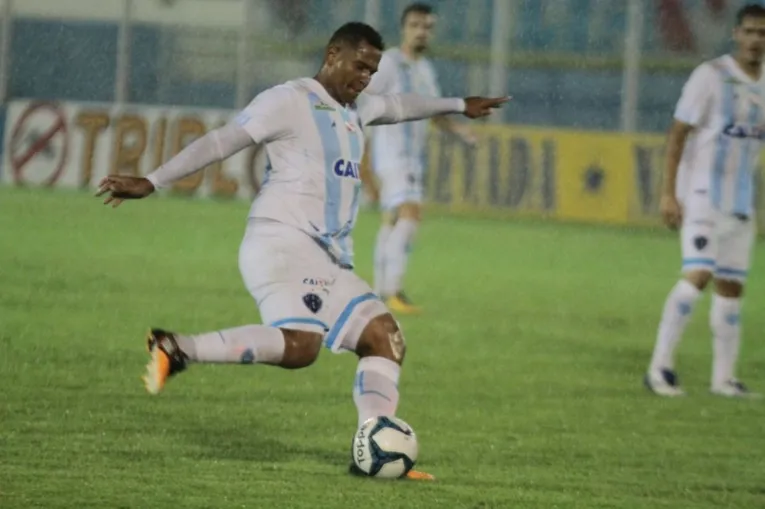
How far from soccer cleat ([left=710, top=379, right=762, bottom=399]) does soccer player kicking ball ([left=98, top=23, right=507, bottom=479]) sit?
333 cm

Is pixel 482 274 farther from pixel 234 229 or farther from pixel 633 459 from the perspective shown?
pixel 633 459

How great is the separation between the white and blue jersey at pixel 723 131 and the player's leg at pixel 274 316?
3333 mm

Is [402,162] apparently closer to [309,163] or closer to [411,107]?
[411,107]

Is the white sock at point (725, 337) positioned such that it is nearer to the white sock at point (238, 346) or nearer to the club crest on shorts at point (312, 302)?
the club crest on shorts at point (312, 302)

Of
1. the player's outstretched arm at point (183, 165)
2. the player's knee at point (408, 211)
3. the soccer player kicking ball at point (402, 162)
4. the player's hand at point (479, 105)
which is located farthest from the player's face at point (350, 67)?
the player's knee at point (408, 211)

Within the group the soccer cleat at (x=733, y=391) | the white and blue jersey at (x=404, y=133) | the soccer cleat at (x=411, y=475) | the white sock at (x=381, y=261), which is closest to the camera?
the soccer cleat at (x=411, y=475)

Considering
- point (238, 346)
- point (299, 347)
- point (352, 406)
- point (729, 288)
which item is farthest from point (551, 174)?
point (238, 346)

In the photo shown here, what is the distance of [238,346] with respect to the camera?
677 cm

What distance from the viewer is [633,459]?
7.60 metres

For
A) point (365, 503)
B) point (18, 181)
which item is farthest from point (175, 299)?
point (18, 181)

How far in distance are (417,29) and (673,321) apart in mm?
4369

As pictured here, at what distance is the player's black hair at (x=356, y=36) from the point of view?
704 centimetres

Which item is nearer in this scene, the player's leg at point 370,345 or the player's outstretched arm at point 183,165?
the player's outstretched arm at point 183,165

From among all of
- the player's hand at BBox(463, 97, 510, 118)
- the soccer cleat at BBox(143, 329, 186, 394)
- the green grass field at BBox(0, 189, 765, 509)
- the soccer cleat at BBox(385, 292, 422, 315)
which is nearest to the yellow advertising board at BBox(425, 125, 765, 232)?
the green grass field at BBox(0, 189, 765, 509)
